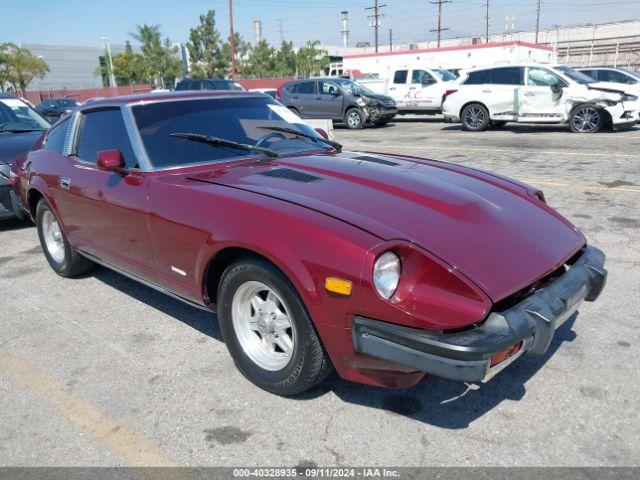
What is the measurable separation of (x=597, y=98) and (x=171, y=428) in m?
13.4

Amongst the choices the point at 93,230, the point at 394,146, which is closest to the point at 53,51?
the point at 394,146

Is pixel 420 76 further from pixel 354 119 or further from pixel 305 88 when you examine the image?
pixel 305 88

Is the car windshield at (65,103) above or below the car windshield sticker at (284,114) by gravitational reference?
below

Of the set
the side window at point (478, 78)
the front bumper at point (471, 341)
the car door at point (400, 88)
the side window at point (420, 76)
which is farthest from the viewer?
the car door at point (400, 88)

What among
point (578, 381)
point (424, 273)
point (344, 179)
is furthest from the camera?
point (344, 179)

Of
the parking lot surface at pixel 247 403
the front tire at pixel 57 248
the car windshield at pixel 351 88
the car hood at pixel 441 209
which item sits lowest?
the parking lot surface at pixel 247 403

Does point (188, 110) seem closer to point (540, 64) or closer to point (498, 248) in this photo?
point (498, 248)

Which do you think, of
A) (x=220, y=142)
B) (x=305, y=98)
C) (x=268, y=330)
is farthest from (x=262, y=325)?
(x=305, y=98)

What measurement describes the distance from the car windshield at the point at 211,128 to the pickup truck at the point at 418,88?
15.4 meters

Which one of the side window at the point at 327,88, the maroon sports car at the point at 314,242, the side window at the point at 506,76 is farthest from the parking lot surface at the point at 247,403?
the side window at the point at 327,88

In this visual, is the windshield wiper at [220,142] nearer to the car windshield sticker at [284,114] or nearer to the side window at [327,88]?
the car windshield sticker at [284,114]

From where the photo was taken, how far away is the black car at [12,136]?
6.36 metres

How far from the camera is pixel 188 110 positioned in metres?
3.96

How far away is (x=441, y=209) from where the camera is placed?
2941 mm
